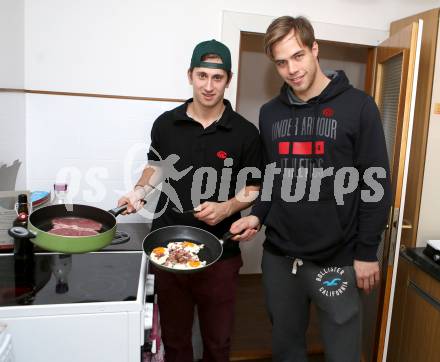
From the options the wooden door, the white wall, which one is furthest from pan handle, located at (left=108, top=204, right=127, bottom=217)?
the wooden door

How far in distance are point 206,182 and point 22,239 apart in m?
0.75

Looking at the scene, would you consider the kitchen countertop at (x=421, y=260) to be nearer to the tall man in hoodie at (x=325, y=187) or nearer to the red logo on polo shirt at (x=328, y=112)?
the tall man in hoodie at (x=325, y=187)

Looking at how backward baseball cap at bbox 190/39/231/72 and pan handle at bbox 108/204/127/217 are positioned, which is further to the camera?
backward baseball cap at bbox 190/39/231/72

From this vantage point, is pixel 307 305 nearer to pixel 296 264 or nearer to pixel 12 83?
pixel 296 264

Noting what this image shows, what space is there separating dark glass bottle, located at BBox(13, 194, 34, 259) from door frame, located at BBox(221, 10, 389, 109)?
1264mm

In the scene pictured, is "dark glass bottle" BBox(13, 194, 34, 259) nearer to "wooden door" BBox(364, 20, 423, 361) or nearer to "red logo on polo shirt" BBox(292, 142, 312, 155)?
"red logo on polo shirt" BBox(292, 142, 312, 155)

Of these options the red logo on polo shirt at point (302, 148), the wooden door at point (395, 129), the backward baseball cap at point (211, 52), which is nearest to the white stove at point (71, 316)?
the red logo on polo shirt at point (302, 148)

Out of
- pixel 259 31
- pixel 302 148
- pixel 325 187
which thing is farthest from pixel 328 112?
pixel 259 31

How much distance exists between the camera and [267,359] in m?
2.58

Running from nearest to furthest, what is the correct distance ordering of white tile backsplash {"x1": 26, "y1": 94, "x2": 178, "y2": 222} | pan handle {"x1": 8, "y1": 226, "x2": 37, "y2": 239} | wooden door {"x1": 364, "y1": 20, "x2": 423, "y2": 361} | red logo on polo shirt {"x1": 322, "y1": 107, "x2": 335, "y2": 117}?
pan handle {"x1": 8, "y1": 226, "x2": 37, "y2": 239} → red logo on polo shirt {"x1": 322, "y1": 107, "x2": 335, "y2": 117} → wooden door {"x1": 364, "y1": 20, "x2": 423, "y2": 361} → white tile backsplash {"x1": 26, "y1": 94, "x2": 178, "y2": 222}

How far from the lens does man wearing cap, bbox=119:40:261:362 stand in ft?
5.61

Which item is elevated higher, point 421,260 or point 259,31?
point 259,31

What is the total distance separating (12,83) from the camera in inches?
73.6

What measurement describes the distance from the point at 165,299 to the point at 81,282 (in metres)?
0.54
